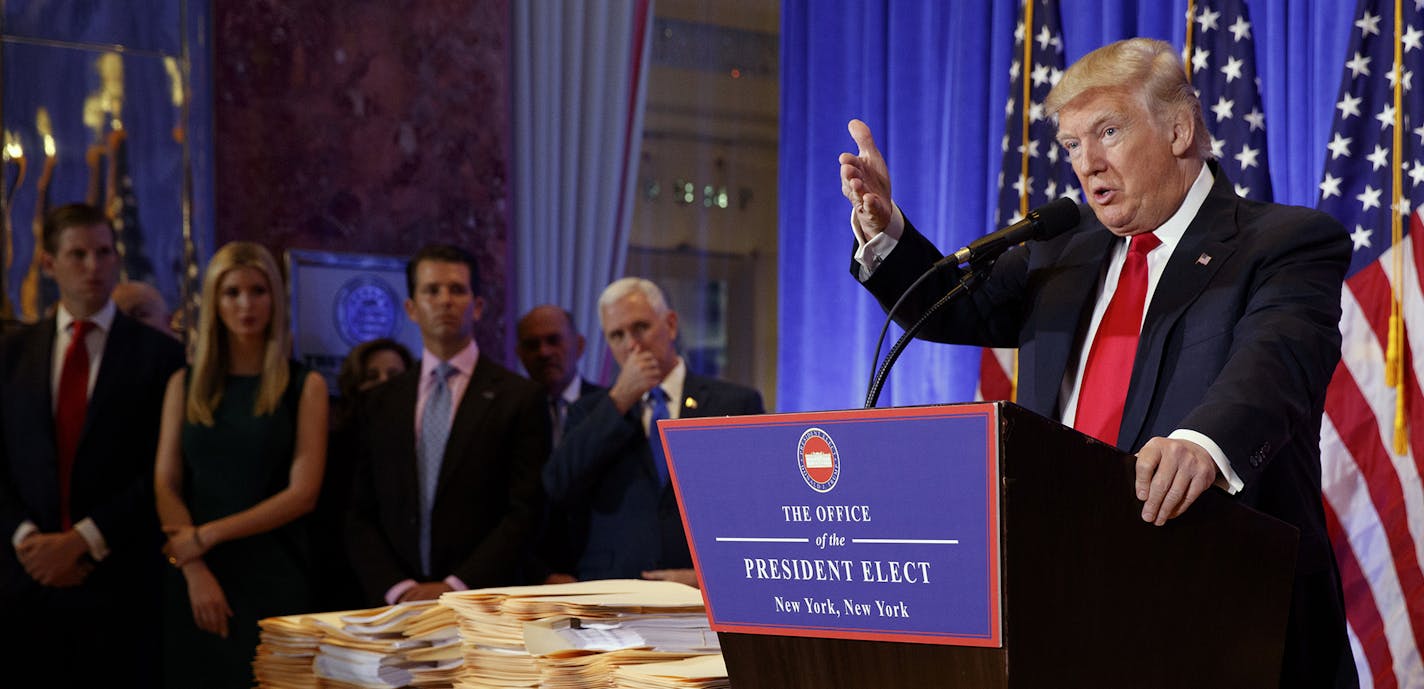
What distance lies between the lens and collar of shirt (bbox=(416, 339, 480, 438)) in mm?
3824

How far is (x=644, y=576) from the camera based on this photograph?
11.3ft

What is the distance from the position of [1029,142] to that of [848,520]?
3.37 m

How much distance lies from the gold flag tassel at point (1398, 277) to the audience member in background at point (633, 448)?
1.57 m

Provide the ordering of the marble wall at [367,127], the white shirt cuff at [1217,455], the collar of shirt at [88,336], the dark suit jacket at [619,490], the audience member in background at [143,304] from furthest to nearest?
the marble wall at [367,127] → the audience member in background at [143,304] → the collar of shirt at [88,336] → the dark suit jacket at [619,490] → the white shirt cuff at [1217,455]

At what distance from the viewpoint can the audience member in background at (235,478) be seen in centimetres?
366

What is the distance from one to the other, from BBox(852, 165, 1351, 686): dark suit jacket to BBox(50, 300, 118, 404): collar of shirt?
2.77 metres

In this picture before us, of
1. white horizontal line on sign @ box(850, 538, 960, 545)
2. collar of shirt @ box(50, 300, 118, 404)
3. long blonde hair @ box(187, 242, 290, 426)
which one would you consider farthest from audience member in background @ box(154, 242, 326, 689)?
white horizontal line on sign @ box(850, 538, 960, 545)

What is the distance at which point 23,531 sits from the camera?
377 centimetres

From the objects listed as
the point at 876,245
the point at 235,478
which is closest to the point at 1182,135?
the point at 876,245

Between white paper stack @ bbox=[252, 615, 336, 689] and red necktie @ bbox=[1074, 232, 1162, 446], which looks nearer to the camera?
red necktie @ bbox=[1074, 232, 1162, 446]

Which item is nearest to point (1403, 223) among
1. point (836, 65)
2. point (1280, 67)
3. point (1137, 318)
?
point (1280, 67)

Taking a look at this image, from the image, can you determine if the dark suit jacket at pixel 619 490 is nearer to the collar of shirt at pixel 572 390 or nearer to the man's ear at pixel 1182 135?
the collar of shirt at pixel 572 390

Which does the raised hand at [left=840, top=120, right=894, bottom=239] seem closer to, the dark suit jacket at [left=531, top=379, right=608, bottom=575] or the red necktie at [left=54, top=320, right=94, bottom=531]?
the dark suit jacket at [left=531, top=379, right=608, bottom=575]

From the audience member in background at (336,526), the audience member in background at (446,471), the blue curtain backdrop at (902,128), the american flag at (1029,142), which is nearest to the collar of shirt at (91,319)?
the audience member in background at (336,526)
